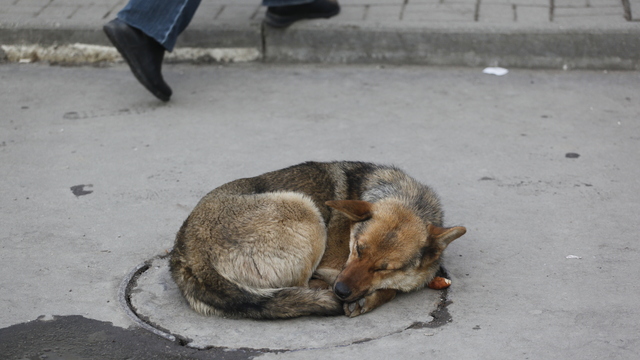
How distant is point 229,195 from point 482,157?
2.28 meters

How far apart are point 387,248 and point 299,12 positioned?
4.18 meters

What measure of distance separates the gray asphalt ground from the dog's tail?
0.29 ft

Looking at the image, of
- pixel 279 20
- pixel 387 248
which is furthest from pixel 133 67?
pixel 387 248

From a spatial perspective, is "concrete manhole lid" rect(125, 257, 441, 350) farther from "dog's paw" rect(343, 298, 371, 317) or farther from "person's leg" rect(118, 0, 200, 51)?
"person's leg" rect(118, 0, 200, 51)

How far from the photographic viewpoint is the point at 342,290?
11.3 feet

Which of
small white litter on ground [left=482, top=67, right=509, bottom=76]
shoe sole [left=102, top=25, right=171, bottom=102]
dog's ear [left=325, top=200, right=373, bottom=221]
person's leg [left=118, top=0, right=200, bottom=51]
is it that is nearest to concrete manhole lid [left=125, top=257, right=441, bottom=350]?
dog's ear [left=325, top=200, right=373, bottom=221]

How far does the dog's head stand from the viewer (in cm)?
352

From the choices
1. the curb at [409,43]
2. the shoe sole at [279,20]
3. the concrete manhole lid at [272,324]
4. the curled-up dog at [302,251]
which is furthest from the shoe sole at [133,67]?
the concrete manhole lid at [272,324]

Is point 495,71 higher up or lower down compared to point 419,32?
lower down

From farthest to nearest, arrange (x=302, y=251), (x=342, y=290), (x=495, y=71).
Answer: (x=495, y=71) < (x=302, y=251) < (x=342, y=290)

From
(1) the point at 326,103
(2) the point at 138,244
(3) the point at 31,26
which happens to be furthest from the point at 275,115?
(3) the point at 31,26

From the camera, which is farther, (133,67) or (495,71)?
(495,71)

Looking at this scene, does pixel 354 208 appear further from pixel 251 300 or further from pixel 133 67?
pixel 133 67

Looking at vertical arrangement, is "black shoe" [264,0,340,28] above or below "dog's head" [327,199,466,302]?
above
